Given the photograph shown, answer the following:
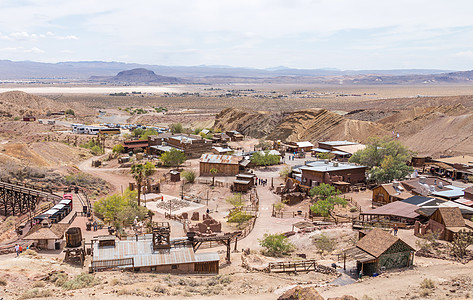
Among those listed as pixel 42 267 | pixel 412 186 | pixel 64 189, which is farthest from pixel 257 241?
pixel 64 189

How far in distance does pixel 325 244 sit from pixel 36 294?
1909 cm

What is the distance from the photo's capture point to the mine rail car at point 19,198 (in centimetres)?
3700

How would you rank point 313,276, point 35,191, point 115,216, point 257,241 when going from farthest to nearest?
point 35,191 < point 115,216 < point 257,241 < point 313,276

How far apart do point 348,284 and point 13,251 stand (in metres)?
20.9

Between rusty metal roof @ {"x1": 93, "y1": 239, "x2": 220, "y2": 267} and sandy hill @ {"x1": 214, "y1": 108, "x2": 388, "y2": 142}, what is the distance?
69366 millimetres

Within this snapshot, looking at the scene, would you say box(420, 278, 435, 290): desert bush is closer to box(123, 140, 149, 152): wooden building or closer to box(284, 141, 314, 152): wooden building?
box(284, 141, 314, 152): wooden building

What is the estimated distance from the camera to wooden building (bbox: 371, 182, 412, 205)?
39697mm

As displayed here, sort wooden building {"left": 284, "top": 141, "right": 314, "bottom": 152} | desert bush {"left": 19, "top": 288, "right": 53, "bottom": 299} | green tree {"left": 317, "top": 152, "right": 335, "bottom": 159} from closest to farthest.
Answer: desert bush {"left": 19, "top": 288, "right": 53, "bottom": 299} → green tree {"left": 317, "top": 152, "right": 335, "bottom": 159} → wooden building {"left": 284, "top": 141, "right": 314, "bottom": 152}

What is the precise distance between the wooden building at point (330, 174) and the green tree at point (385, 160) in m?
1.90

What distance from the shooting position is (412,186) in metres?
41.8

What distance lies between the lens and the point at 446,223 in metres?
27.9

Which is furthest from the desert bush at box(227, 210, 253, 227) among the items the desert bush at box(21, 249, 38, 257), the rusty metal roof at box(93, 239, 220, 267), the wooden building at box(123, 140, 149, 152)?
the wooden building at box(123, 140, 149, 152)

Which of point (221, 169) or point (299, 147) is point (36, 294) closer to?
point (221, 169)

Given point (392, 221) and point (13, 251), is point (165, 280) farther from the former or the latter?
point (392, 221)
